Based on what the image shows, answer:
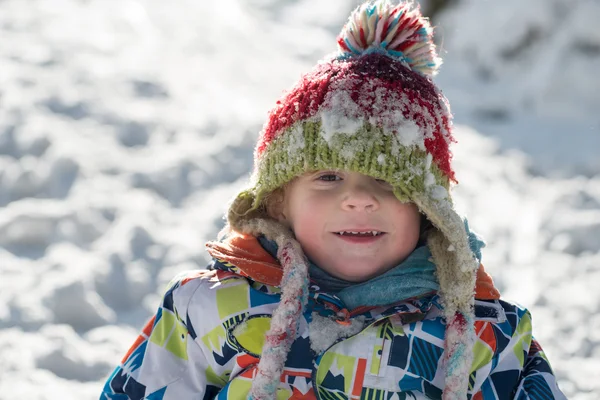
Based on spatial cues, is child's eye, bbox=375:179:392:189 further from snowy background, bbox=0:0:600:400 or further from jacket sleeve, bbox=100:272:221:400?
snowy background, bbox=0:0:600:400

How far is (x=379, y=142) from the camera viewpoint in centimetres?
183

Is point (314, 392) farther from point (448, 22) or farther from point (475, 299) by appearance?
point (448, 22)

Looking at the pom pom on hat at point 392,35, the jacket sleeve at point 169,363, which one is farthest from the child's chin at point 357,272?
the pom pom on hat at point 392,35

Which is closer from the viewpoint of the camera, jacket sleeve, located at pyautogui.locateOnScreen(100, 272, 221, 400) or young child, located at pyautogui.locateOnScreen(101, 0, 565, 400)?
young child, located at pyautogui.locateOnScreen(101, 0, 565, 400)

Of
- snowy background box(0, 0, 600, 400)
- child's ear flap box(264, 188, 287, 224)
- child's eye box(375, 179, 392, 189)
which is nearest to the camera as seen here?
child's eye box(375, 179, 392, 189)

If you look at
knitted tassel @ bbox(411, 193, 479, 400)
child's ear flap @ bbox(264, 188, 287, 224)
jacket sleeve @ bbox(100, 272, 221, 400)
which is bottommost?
jacket sleeve @ bbox(100, 272, 221, 400)

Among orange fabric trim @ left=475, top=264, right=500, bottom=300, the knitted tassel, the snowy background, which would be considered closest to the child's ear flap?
the knitted tassel

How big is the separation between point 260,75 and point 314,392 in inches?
149

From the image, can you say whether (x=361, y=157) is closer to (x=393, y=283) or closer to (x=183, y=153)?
(x=393, y=283)

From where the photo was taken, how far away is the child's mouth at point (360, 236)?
6.34ft

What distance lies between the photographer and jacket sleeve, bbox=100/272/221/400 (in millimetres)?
1982

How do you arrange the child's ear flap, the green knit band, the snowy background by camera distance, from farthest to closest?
1. the snowy background
2. the child's ear flap
3. the green knit band

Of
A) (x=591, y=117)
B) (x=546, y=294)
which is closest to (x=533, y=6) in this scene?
(x=591, y=117)

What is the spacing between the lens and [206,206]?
12.2ft
